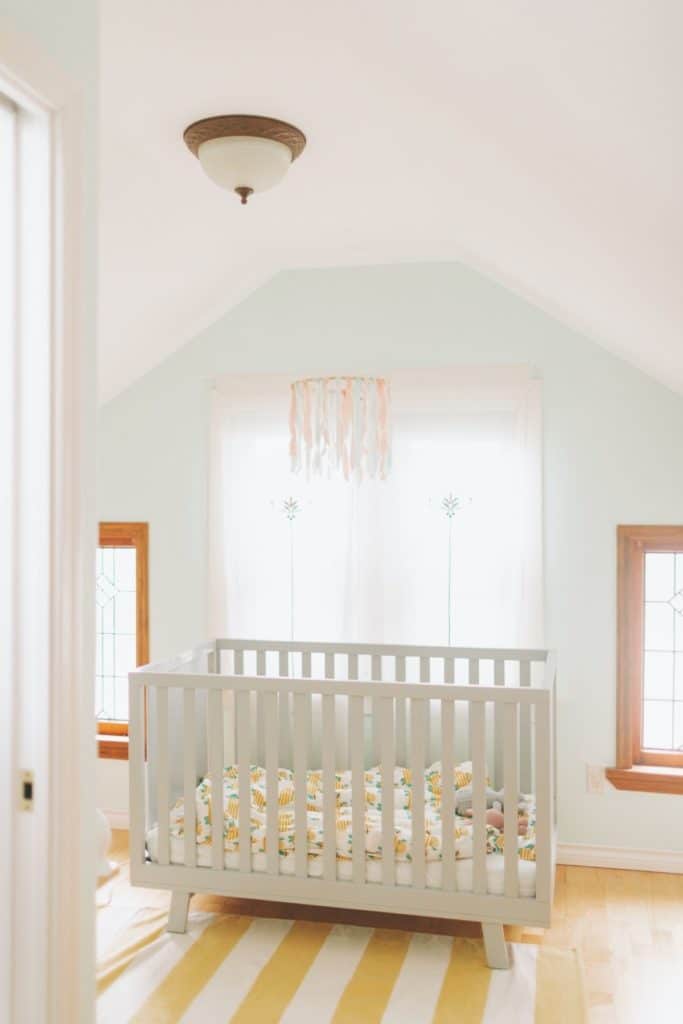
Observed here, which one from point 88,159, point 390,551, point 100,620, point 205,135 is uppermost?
point 205,135

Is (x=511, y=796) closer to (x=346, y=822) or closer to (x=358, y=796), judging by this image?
(x=358, y=796)

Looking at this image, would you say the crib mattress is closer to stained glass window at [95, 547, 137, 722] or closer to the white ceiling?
stained glass window at [95, 547, 137, 722]

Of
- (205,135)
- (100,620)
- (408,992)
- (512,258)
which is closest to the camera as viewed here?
(205,135)

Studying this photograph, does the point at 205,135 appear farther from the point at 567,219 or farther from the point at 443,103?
the point at 567,219

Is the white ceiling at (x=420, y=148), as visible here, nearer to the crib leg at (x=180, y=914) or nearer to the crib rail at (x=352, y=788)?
the crib rail at (x=352, y=788)

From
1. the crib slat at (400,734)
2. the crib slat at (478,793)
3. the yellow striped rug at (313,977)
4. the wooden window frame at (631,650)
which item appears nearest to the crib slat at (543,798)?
the crib slat at (478,793)

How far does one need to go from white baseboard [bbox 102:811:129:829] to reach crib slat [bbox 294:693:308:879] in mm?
1477

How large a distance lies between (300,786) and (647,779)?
1561 mm

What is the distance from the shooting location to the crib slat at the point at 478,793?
2965 mm

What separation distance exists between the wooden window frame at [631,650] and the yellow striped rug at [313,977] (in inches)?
38.6

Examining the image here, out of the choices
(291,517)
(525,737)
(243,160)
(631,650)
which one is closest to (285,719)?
(291,517)

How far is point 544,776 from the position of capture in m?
2.94

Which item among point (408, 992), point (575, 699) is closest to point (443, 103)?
point (408, 992)

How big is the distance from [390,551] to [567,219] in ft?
6.77
